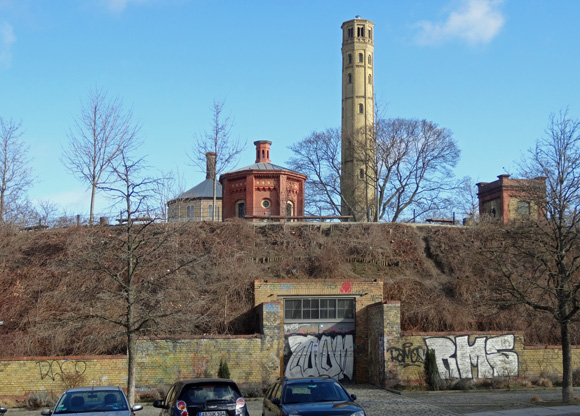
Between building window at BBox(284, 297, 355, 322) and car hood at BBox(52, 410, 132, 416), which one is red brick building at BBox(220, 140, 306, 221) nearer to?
building window at BBox(284, 297, 355, 322)

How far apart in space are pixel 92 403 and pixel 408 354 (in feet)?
44.5

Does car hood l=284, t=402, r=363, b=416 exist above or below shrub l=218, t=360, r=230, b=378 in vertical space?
above

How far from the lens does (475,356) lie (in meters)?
22.8

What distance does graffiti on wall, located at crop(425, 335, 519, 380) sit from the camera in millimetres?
22672

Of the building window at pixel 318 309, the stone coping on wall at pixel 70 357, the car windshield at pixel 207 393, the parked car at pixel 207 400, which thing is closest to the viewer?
the parked car at pixel 207 400

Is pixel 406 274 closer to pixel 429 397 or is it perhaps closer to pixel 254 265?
pixel 254 265

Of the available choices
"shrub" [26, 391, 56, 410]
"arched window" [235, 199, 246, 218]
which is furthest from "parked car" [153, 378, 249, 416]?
"arched window" [235, 199, 246, 218]

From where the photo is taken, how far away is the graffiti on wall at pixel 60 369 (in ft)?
66.8

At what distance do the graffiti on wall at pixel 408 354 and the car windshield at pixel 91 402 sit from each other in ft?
41.5

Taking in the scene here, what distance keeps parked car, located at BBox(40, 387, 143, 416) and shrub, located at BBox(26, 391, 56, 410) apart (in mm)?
8258

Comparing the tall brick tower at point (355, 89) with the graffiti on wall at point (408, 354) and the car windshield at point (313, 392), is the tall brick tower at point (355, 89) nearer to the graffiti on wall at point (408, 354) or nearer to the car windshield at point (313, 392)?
the graffiti on wall at point (408, 354)

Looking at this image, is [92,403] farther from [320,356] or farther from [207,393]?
[320,356]

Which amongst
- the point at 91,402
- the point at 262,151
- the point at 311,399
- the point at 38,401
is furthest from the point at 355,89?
the point at 91,402

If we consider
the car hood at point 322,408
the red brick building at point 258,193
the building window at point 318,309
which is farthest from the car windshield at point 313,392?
the red brick building at point 258,193
